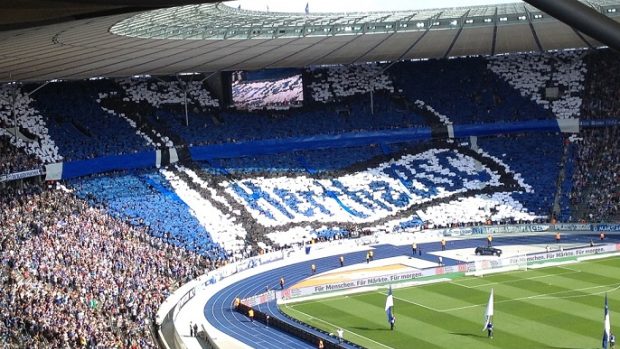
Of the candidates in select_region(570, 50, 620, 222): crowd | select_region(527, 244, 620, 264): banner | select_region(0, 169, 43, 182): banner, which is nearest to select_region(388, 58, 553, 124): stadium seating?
select_region(570, 50, 620, 222): crowd

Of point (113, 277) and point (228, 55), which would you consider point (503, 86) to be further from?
point (113, 277)

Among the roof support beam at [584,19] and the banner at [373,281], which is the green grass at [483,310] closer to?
the banner at [373,281]

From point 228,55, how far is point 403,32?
8.36 m

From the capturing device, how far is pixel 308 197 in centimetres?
4912

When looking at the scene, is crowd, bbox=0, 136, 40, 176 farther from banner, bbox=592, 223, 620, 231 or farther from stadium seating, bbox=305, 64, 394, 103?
banner, bbox=592, 223, 620, 231

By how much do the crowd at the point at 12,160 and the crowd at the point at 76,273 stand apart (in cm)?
131

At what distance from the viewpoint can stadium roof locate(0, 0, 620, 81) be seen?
3614 cm

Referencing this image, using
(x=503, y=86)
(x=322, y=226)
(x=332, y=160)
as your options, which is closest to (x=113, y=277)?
(x=322, y=226)

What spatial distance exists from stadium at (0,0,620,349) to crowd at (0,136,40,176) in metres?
0.14

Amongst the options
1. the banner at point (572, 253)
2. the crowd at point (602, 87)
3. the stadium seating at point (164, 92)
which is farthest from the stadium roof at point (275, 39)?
the banner at point (572, 253)

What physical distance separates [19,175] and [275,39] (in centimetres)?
1301

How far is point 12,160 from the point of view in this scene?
41250 mm

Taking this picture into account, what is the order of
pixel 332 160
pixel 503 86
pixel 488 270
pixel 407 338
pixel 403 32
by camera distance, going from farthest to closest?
pixel 503 86
pixel 332 160
pixel 403 32
pixel 488 270
pixel 407 338

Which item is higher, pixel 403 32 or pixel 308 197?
pixel 403 32
